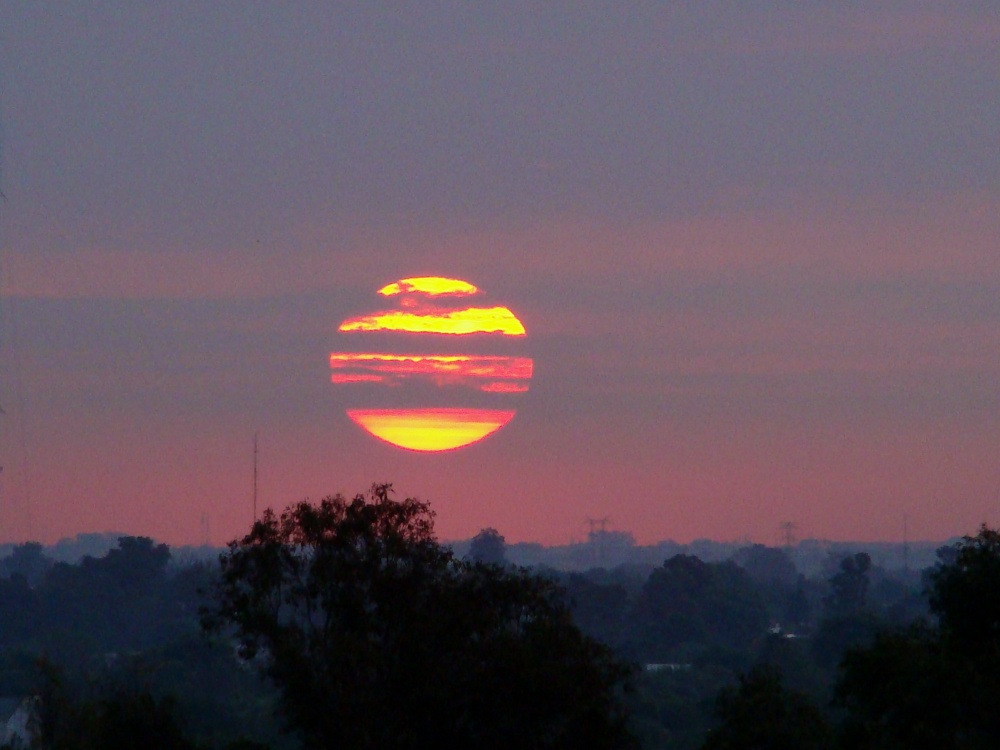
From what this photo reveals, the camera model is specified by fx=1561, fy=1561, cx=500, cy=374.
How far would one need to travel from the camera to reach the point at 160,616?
157250 mm

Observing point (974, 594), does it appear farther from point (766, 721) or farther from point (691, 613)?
point (691, 613)

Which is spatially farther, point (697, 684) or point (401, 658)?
point (697, 684)

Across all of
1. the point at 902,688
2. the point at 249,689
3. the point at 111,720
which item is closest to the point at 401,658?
the point at 111,720

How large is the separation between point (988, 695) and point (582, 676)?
825cm

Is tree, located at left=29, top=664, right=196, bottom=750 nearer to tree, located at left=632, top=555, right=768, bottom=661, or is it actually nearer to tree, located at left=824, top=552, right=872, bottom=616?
tree, located at left=632, top=555, right=768, bottom=661

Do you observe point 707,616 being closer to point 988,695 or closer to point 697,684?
point 697,684

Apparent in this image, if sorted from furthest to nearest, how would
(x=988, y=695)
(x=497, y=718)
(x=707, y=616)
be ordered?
(x=707, y=616) → (x=497, y=718) → (x=988, y=695)

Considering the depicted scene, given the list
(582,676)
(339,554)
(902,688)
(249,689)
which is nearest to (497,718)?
(582,676)

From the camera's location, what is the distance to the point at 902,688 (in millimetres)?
28297

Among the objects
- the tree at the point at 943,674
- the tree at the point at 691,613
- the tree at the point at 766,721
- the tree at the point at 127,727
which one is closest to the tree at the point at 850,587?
the tree at the point at 691,613

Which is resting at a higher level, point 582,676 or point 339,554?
point 339,554

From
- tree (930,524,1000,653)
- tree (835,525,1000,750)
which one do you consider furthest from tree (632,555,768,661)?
tree (930,524,1000,653)

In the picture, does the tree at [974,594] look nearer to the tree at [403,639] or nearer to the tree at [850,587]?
the tree at [403,639]

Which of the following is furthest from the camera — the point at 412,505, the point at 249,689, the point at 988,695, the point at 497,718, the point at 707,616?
the point at 707,616
